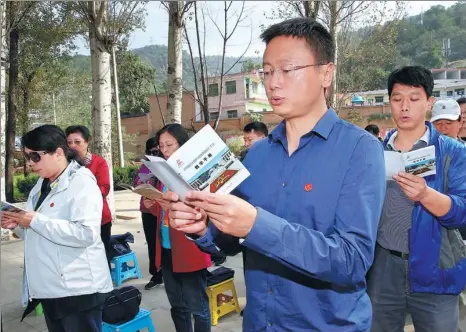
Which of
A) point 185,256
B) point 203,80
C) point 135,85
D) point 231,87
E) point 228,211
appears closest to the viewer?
point 228,211

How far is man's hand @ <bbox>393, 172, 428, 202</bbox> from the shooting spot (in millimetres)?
1833

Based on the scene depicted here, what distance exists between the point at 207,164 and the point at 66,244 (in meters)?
1.38

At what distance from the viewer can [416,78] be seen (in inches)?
86.4

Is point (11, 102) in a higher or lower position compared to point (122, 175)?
higher

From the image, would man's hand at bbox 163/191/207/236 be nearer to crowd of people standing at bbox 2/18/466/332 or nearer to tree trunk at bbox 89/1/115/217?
crowd of people standing at bbox 2/18/466/332

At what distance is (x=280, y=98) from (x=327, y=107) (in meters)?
0.22

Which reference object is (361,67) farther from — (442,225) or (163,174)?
(163,174)

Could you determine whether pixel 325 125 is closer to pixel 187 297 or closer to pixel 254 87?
pixel 187 297

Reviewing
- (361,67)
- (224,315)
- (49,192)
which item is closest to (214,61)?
(224,315)

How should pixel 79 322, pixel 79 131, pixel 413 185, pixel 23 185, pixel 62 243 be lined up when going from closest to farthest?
pixel 413 185
pixel 62 243
pixel 79 322
pixel 79 131
pixel 23 185

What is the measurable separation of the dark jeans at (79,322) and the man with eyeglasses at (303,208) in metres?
1.30

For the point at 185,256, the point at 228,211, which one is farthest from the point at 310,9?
the point at 228,211

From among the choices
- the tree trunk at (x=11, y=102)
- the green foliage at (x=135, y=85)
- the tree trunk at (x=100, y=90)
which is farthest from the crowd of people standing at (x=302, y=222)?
the green foliage at (x=135, y=85)

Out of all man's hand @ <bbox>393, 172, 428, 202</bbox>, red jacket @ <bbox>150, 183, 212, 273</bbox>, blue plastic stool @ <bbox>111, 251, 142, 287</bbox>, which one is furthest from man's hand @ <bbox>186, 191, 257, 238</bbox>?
blue plastic stool @ <bbox>111, 251, 142, 287</bbox>
